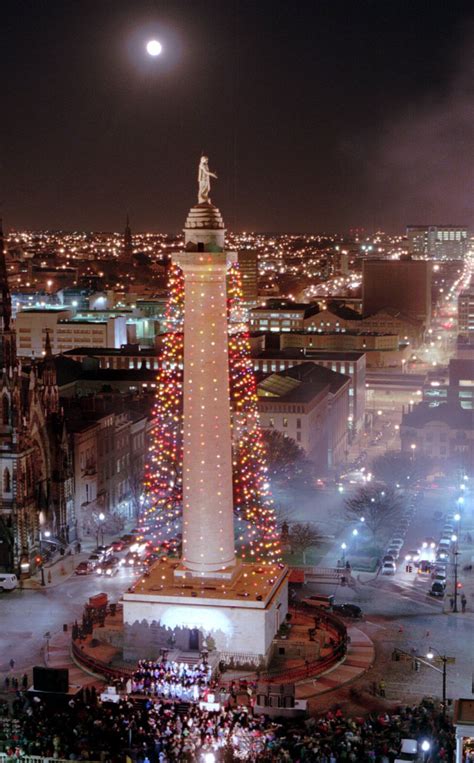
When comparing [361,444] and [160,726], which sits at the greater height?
[160,726]

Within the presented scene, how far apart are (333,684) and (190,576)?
5.14m

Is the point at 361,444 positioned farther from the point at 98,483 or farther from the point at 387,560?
the point at 387,560

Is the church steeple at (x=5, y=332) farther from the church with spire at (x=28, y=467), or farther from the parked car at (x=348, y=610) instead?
the parked car at (x=348, y=610)

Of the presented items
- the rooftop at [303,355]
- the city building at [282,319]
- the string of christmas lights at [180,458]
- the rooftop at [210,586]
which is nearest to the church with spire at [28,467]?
the string of christmas lights at [180,458]

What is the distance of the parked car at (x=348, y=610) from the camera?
40281 millimetres

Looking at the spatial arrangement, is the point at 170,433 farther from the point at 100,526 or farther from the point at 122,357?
the point at 122,357

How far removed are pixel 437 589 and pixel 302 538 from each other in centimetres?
792

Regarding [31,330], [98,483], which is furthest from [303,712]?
[31,330]

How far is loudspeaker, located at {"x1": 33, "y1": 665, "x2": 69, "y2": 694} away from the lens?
105 ft

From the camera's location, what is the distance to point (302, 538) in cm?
4994

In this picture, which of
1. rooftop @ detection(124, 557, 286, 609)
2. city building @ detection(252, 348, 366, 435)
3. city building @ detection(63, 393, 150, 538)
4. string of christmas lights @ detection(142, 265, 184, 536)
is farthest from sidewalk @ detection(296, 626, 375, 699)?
city building @ detection(252, 348, 366, 435)

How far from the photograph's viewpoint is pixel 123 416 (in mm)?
63188

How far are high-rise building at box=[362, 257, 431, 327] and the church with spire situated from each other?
4524 inches

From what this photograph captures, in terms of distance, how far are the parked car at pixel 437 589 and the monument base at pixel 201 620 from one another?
8.83m
